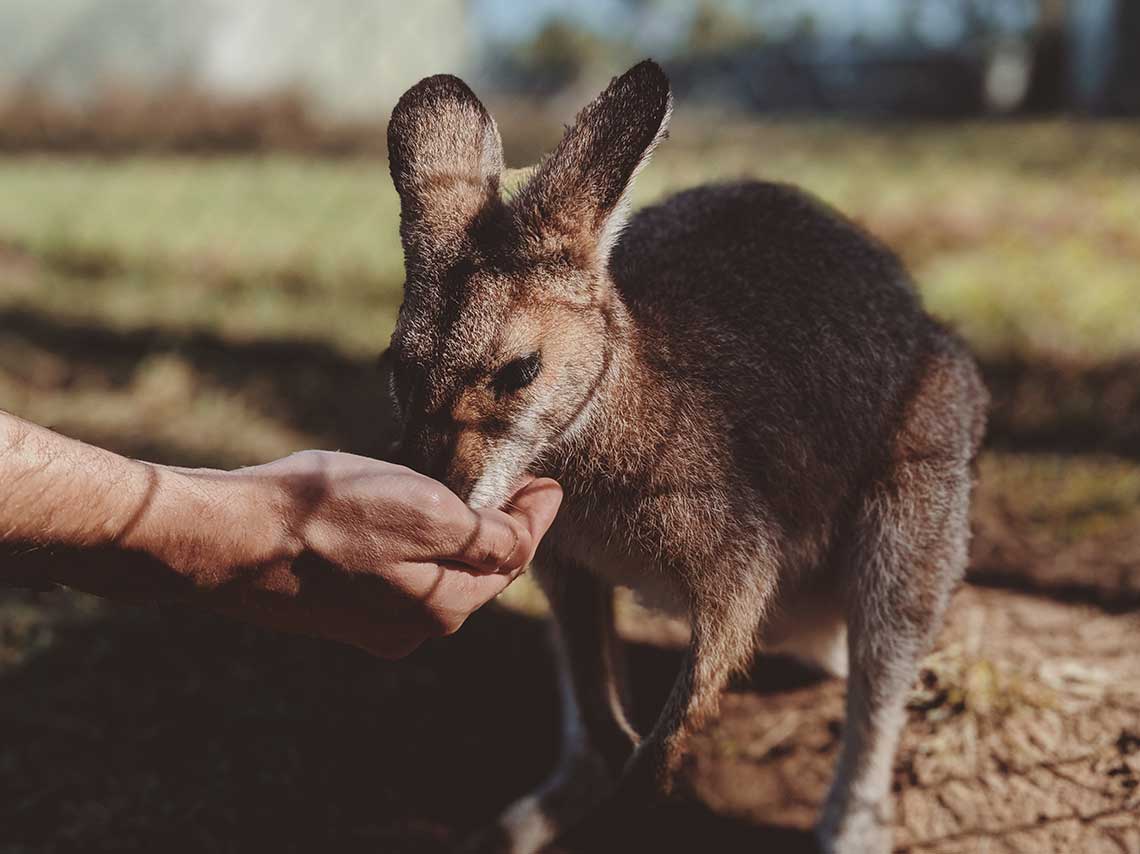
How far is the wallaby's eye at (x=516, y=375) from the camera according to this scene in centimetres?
196

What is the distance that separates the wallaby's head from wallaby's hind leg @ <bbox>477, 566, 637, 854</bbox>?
0.55 m

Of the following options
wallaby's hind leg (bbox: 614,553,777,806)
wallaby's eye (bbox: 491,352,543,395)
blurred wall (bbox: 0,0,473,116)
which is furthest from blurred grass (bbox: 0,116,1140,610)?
blurred wall (bbox: 0,0,473,116)

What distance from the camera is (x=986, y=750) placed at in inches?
100

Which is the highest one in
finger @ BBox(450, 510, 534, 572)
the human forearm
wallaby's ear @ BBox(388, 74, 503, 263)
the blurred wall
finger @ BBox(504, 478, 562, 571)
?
the blurred wall

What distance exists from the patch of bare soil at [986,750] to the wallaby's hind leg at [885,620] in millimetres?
137

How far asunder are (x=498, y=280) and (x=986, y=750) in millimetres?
1488

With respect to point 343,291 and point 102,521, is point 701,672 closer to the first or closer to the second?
point 102,521

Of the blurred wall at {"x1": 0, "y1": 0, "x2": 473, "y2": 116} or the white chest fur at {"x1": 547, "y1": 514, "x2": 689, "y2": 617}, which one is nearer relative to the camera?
the white chest fur at {"x1": 547, "y1": 514, "x2": 689, "y2": 617}

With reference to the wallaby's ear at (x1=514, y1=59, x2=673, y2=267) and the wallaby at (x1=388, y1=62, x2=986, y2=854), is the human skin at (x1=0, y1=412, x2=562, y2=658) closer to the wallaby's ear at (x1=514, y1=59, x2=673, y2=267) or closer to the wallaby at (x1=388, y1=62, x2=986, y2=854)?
the wallaby at (x1=388, y1=62, x2=986, y2=854)

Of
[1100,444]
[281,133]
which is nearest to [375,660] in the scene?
[1100,444]

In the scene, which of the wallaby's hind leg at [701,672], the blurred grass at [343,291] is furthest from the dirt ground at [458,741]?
the blurred grass at [343,291]

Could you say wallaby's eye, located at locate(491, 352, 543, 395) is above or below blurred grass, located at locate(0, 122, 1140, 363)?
below

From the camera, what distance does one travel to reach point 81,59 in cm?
1366

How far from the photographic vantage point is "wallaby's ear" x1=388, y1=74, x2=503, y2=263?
2082mm
